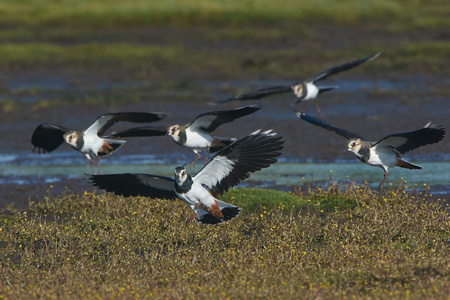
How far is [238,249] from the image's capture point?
728 centimetres

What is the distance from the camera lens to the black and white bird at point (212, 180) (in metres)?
7.70

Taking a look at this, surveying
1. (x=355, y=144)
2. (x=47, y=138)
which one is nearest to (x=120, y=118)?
(x=47, y=138)

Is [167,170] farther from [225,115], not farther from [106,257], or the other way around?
[106,257]

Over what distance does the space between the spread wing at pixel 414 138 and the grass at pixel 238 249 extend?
1.89 ft

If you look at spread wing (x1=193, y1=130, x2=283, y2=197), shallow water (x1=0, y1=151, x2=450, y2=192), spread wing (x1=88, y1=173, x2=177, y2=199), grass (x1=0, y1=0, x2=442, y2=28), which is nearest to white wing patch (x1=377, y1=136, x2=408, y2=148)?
shallow water (x1=0, y1=151, x2=450, y2=192)

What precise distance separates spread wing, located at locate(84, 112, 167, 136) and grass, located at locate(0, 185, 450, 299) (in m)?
1.17

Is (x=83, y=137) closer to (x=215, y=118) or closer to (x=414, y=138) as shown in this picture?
(x=215, y=118)

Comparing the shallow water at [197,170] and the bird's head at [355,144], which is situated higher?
the bird's head at [355,144]

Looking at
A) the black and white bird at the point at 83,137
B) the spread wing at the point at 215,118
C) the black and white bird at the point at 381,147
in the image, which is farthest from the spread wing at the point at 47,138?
the black and white bird at the point at 381,147

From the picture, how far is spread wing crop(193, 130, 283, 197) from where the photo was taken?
303 inches

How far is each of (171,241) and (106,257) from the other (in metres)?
0.69

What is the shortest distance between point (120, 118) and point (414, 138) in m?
3.92

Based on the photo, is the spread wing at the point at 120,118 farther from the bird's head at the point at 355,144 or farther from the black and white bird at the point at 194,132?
the bird's head at the point at 355,144

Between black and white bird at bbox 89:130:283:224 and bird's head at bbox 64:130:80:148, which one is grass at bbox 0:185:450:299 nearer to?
black and white bird at bbox 89:130:283:224
